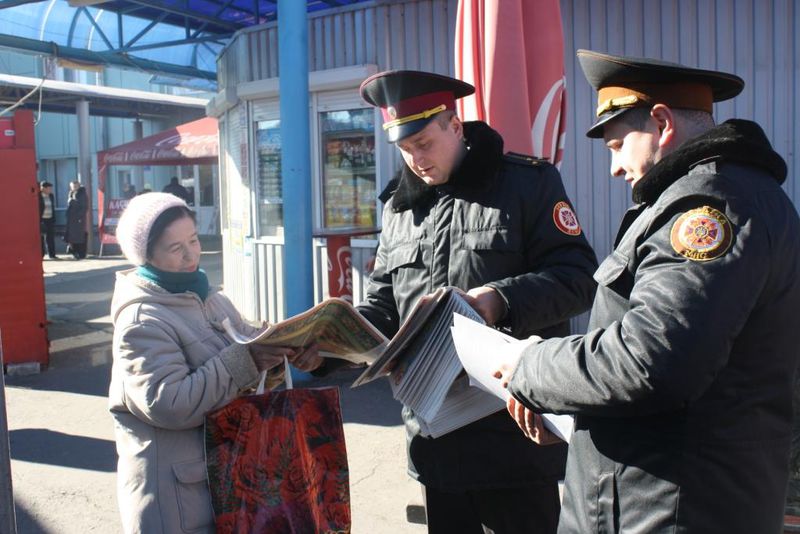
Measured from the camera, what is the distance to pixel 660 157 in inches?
66.0

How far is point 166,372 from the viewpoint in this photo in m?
2.28

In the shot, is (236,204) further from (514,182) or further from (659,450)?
(659,450)

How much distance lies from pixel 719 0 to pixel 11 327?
6905 mm

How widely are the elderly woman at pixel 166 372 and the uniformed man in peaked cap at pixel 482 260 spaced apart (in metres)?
0.53

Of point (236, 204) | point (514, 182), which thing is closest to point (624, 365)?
point (514, 182)

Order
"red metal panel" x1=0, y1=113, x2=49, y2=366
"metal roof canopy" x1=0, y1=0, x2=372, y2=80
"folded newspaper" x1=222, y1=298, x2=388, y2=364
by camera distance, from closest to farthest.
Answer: "folded newspaper" x1=222, y1=298, x2=388, y2=364 → "red metal panel" x1=0, y1=113, x2=49, y2=366 → "metal roof canopy" x1=0, y1=0, x2=372, y2=80

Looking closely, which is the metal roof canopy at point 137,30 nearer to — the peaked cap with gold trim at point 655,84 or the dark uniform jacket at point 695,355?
the peaked cap with gold trim at point 655,84

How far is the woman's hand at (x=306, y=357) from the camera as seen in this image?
2469 millimetres

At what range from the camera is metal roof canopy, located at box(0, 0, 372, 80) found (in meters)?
11.7


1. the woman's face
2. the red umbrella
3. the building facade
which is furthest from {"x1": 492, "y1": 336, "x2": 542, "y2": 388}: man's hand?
the building facade

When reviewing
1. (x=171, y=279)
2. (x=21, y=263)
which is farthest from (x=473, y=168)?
(x=21, y=263)

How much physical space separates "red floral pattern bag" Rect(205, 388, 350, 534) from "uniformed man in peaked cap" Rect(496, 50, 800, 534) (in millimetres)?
827

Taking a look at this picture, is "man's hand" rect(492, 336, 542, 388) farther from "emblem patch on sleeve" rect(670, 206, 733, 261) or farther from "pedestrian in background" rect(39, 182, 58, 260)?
"pedestrian in background" rect(39, 182, 58, 260)

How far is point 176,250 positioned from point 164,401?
0.48 m
